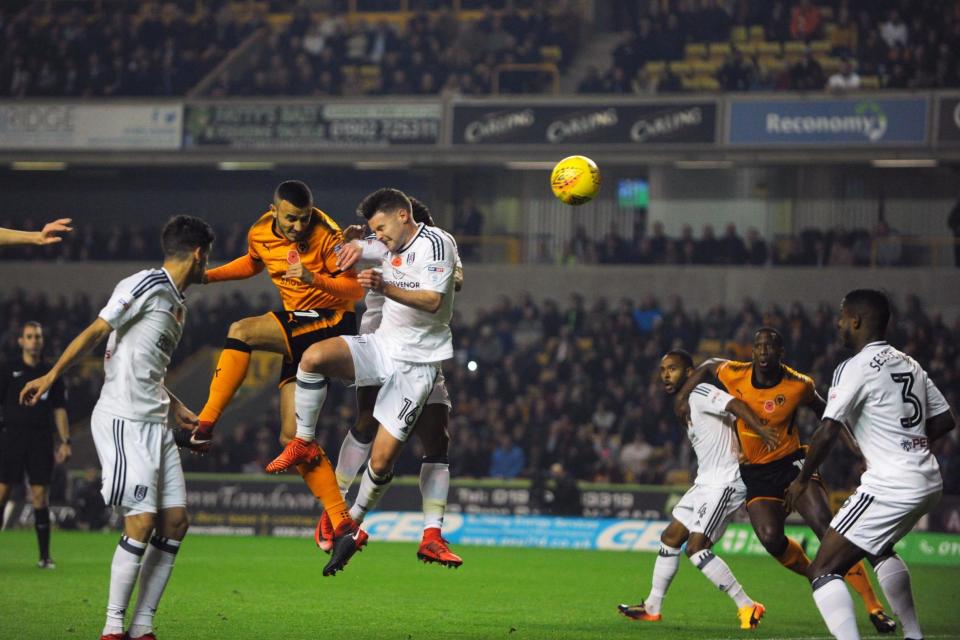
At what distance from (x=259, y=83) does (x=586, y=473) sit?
13211 millimetres

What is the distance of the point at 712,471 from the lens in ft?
38.2

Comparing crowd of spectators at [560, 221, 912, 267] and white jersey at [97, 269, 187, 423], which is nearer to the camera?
white jersey at [97, 269, 187, 423]

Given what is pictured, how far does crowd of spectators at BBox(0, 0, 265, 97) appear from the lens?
103 ft

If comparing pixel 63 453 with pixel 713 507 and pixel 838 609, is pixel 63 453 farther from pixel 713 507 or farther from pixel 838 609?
pixel 838 609

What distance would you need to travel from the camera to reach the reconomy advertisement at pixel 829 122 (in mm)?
26453

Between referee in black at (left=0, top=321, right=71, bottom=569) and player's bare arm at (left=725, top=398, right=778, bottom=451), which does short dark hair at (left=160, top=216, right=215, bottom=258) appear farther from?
referee in black at (left=0, top=321, right=71, bottom=569)

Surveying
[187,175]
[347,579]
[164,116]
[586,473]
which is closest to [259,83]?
[164,116]

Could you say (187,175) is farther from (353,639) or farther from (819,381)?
(353,639)

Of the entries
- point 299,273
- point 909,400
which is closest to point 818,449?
point 909,400

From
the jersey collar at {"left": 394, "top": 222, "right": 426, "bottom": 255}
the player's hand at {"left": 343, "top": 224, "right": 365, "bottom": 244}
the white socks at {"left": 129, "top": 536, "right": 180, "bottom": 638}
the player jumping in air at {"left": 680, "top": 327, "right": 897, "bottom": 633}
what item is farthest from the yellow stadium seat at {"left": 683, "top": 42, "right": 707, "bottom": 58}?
the white socks at {"left": 129, "top": 536, "right": 180, "bottom": 638}

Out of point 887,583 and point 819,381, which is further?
point 819,381

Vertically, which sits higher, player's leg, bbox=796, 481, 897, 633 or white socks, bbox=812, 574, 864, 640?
white socks, bbox=812, 574, 864, 640

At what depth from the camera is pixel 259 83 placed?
3081 centimetres

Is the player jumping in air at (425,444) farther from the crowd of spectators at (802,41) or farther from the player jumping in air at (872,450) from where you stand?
the crowd of spectators at (802,41)
